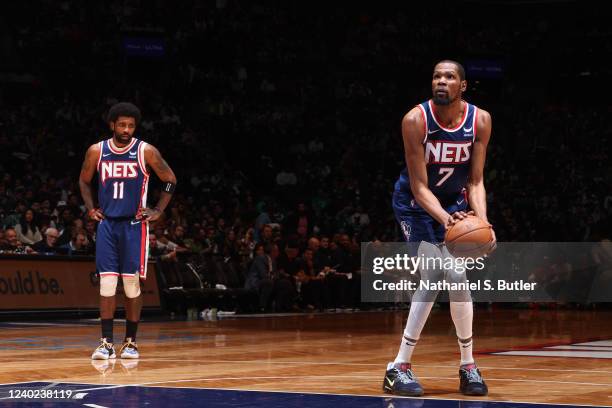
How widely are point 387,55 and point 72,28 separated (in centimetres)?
945

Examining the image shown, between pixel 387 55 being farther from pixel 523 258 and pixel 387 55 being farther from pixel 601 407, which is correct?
pixel 601 407

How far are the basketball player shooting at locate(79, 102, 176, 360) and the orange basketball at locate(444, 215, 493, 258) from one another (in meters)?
3.79

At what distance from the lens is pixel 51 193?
804 inches

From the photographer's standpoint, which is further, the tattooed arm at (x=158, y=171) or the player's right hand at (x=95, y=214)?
the tattooed arm at (x=158, y=171)

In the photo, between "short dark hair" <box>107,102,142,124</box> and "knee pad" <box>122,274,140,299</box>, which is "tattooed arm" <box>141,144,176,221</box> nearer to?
"short dark hair" <box>107,102,142,124</box>

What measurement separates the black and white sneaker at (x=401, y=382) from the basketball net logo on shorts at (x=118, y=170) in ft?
11.9

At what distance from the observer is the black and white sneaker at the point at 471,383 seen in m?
6.48

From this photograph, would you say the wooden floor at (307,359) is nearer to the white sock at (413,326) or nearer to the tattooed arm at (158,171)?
the white sock at (413,326)

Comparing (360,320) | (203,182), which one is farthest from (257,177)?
(360,320)

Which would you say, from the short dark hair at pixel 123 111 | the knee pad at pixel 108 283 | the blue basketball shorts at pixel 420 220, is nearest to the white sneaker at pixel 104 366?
the knee pad at pixel 108 283

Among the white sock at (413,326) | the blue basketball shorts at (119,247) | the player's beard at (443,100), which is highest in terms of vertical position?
the player's beard at (443,100)

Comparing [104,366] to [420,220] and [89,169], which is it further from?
[420,220]

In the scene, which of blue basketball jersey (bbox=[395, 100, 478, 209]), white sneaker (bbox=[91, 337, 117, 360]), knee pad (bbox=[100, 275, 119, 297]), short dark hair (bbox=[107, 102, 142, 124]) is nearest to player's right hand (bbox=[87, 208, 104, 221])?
knee pad (bbox=[100, 275, 119, 297])

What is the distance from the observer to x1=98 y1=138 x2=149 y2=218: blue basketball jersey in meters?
9.45
